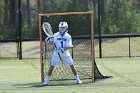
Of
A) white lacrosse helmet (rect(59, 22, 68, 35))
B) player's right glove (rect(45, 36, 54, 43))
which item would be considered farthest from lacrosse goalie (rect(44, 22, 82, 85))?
player's right glove (rect(45, 36, 54, 43))

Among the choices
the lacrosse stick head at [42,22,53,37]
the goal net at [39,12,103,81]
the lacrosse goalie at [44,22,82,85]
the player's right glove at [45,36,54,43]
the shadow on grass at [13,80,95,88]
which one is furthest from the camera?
the goal net at [39,12,103,81]

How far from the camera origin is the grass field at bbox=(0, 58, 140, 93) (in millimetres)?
13352

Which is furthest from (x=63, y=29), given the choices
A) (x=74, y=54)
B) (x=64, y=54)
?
(x=74, y=54)

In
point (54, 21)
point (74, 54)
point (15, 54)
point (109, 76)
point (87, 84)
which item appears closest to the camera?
point (87, 84)

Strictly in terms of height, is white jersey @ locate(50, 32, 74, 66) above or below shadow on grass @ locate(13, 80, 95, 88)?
above

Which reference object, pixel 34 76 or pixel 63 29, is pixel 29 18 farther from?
pixel 63 29

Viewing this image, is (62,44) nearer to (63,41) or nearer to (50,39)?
(63,41)

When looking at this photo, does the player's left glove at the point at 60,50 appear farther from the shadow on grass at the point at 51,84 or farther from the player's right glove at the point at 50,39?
the shadow on grass at the point at 51,84

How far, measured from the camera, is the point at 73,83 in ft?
48.7

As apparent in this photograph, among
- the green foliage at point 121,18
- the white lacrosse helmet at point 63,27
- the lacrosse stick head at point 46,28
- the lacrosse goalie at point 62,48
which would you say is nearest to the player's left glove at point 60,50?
the lacrosse goalie at point 62,48

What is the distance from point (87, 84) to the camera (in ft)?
47.6

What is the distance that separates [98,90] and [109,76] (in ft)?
10.8

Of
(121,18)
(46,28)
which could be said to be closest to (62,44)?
(46,28)

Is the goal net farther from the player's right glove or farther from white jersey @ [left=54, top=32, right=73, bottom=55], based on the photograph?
white jersey @ [left=54, top=32, right=73, bottom=55]
